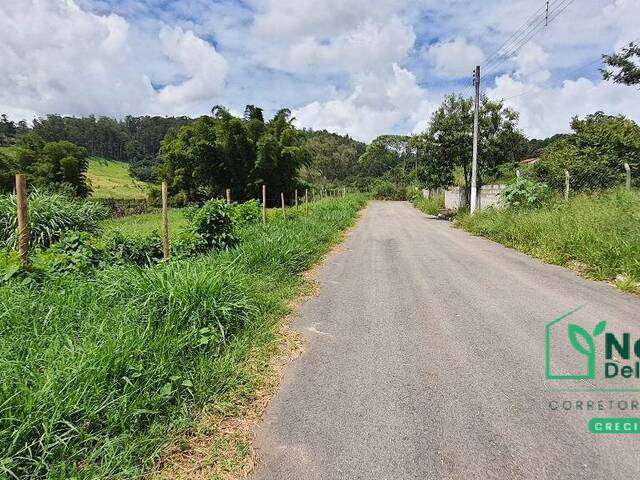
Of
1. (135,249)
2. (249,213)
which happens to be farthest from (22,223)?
(249,213)

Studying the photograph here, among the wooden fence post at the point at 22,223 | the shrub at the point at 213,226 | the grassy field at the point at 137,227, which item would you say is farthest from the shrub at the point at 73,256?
the shrub at the point at 213,226

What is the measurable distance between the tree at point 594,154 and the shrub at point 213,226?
10.2 metres

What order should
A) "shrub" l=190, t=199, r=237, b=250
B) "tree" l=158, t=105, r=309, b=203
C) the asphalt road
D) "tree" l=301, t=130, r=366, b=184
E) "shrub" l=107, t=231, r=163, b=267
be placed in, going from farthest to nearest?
1. "tree" l=301, t=130, r=366, b=184
2. "tree" l=158, t=105, r=309, b=203
3. "shrub" l=190, t=199, r=237, b=250
4. "shrub" l=107, t=231, r=163, b=267
5. the asphalt road

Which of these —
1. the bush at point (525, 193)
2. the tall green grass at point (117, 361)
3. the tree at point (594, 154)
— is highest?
the tree at point (594, 154)

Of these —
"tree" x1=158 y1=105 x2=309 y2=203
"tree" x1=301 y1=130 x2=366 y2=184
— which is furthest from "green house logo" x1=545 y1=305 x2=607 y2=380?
"tree" x1=301 y1=130 x2=366 y2=184

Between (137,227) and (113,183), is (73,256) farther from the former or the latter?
(113,183)

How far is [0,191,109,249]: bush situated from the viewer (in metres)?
5.66

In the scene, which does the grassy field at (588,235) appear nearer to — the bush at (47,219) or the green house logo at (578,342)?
the green house logo at (578,342)

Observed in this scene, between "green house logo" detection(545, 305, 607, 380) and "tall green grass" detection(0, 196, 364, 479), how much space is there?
2.52m

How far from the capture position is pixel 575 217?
7949 mm

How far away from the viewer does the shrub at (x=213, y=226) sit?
6879 millimetres

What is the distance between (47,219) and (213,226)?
2.62 m

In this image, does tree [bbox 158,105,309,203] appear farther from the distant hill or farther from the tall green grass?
the tall green grass

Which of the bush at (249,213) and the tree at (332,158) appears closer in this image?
the bush at (249,213)
